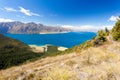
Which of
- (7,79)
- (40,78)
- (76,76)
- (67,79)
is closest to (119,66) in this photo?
(76,76)

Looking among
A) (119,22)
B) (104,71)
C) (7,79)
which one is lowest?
(7,79)

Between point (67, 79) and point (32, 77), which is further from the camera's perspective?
point (32, 77)

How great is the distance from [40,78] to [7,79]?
1.82 meters

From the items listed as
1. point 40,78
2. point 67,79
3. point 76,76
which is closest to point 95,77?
point 76,76

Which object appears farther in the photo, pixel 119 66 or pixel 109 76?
pixel 119 66

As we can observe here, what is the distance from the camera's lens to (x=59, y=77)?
24.6 ft

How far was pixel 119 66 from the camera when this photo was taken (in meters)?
9.25

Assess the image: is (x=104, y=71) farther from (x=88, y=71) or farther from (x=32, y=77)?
(x=32, y=77)

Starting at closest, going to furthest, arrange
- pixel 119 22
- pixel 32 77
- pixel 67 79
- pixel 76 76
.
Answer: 1. pixel 67 79
2. pixel 76 76
3. pixel 32 77
4. pixel 119 22

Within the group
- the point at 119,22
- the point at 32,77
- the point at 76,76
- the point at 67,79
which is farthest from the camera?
the point at 119,22

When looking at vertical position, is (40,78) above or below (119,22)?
below

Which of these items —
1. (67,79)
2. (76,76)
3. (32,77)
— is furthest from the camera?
(32,77)

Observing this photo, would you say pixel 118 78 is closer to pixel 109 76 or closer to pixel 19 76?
pixel 109 76

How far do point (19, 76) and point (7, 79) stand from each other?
618mm
